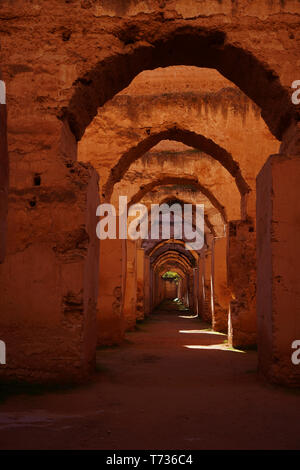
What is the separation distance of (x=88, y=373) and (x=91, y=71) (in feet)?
10.9

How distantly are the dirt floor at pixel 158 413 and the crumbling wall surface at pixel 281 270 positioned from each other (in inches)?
11.6

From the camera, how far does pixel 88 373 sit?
4.21 m

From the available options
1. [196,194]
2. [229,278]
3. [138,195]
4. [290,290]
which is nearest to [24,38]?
[290,290]

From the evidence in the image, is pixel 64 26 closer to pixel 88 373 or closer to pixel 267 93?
pixel 267 93

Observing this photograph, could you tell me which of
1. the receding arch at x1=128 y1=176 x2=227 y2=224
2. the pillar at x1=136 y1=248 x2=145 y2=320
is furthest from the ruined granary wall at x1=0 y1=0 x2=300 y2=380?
the pillar at x1=136 y1=248 x2=145 y2=320

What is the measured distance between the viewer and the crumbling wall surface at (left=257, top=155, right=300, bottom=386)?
12.8 ft

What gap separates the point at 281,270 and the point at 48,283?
2319 mm

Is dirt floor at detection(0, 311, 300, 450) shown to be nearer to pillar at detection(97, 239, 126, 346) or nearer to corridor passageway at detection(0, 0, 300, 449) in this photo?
corridor passageway at detection(0, 0, 300, 449)

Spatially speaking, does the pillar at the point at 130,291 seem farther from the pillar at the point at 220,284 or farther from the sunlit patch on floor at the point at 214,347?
the sunlit patch on floor at the point at 214,347

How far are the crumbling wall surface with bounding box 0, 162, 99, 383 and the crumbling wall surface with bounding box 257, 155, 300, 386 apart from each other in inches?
73.4

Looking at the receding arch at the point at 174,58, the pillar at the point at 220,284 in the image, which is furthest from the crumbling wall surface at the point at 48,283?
the pillar at the point at 220,284

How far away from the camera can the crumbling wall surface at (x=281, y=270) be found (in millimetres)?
3895

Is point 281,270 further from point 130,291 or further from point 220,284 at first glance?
point 130,291

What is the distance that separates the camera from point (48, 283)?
4.07 metres
